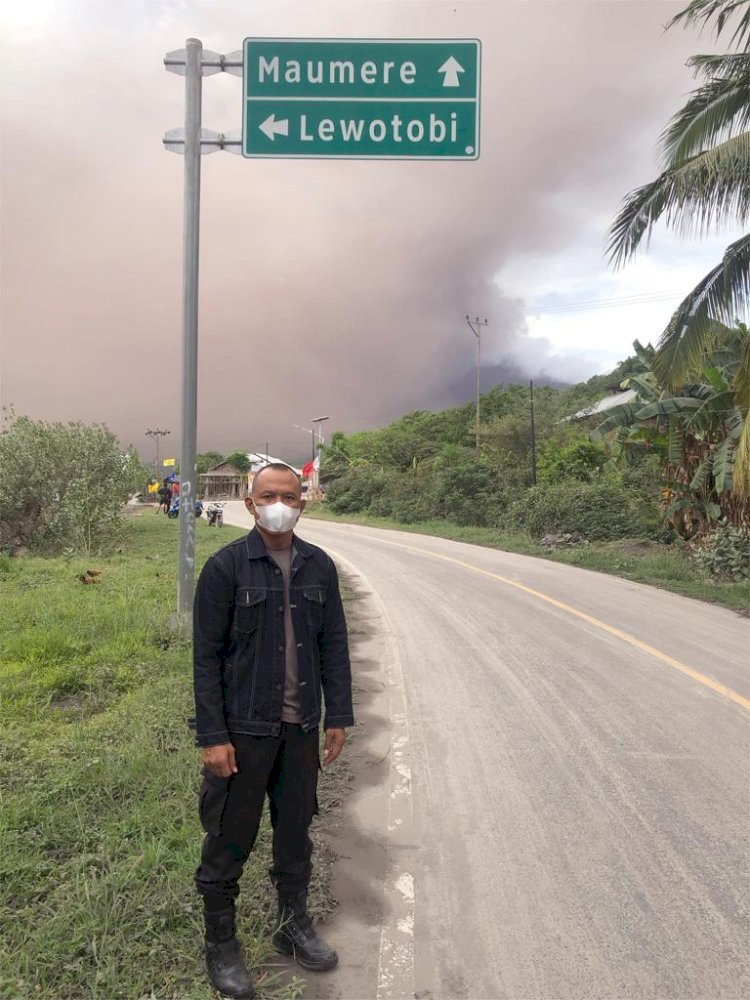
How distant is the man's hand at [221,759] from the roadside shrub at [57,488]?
53.2 feet

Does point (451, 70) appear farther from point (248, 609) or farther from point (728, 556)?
point (728, 556)

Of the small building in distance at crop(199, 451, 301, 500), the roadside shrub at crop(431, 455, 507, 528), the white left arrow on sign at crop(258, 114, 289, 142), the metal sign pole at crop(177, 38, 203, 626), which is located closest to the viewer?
the white left arrow on sign at crop(258, 114, 289, 142)

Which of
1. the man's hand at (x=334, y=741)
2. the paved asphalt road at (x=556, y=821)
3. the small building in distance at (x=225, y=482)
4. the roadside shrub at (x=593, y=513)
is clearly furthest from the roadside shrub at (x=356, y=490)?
the small building in distance at (x=225, y=482)

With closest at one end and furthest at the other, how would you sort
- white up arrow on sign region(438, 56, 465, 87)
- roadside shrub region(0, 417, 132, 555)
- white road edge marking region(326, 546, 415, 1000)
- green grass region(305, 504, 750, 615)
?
1. white road edge marking region(326, 546, 415, 1000)
2. white up arrow on sign region(438, 56, 465, 87)
3. green grass region(305, 504, 750, 615)
4. roadside shrub region(0, 417, 132, 555)

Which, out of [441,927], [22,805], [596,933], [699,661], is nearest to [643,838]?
[596,933]

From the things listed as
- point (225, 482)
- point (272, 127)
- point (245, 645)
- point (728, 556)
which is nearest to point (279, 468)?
point (245, 645)

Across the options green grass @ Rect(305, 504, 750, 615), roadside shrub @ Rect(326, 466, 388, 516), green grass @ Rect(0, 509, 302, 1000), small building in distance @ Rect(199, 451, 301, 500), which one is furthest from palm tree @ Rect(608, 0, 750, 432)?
small building in distance @ Rect(199, 451, 301, 500)

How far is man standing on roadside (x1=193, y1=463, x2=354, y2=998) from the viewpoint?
9.20 feet

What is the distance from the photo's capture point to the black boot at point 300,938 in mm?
2924

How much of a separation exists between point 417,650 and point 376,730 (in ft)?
8.74

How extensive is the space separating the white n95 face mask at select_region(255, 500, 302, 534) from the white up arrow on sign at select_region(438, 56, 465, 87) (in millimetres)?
4807

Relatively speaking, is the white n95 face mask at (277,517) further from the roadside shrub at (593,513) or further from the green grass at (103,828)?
the roadside shrub at (593,513)

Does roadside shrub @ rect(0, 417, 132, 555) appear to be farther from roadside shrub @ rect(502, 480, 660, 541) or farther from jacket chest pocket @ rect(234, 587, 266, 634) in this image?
jacket chest pocket @ rect(234, 587, 266, 634)

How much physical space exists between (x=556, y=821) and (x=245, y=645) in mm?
2429
